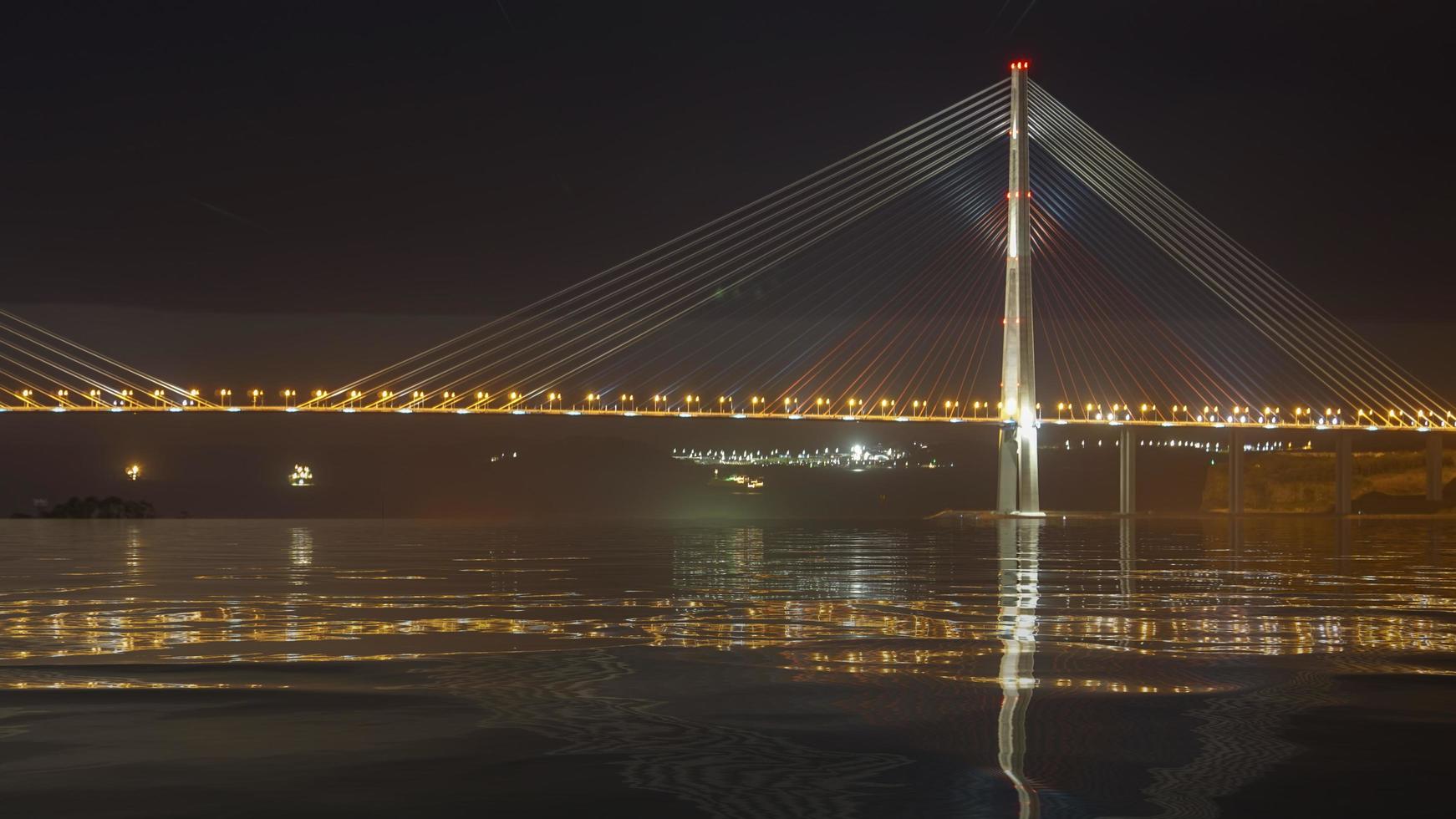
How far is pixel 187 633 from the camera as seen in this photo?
13898mm

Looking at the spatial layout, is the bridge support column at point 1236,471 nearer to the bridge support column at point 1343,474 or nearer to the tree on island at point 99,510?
the bridge support column at point 1343,474

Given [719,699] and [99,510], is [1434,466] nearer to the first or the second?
[99,510]

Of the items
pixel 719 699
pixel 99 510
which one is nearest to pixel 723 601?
pixel 719 699

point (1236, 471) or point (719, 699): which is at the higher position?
point (1236, 471)

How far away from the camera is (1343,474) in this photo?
112438mm

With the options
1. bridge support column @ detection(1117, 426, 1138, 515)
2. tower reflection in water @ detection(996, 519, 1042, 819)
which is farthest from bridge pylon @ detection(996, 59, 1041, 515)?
tower reflection in water @ detection(996, 519, 1042, 819)

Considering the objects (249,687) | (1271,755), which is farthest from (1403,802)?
(249,687)

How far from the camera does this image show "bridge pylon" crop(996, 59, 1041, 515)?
8431 centimetres

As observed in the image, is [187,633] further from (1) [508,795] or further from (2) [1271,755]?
(2) [1271,755]

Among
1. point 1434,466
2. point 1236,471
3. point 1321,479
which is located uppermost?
point 1434,466

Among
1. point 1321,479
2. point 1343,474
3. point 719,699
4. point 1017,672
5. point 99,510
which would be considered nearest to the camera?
point 719,699

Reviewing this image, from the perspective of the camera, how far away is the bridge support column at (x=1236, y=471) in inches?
4369

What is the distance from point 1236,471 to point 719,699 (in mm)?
110491

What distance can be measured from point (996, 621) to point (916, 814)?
9172 mm
